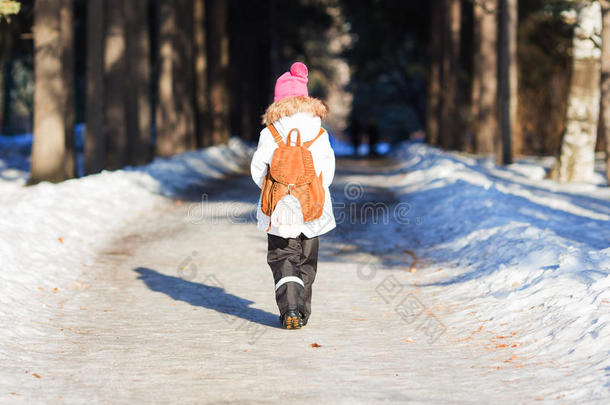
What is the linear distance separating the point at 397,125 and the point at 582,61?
42.0 metres

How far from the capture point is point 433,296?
916 cm

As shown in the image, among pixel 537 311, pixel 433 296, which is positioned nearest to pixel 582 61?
pixel 433 296

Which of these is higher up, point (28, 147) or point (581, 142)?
point (581, 142)

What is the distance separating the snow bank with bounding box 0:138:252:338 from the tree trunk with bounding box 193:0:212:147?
415 inches

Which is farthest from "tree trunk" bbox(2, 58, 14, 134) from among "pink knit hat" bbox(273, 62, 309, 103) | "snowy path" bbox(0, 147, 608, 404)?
"pink knit hat" bbox(273, 62, 309, 103)

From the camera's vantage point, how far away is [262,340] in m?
7.23

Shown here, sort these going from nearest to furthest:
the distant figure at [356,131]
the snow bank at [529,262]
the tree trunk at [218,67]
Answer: the snow bank at [529,262] → the tree trunk at [218,67] → the distant figure at [356,131]

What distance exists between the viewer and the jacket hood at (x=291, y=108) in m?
7.59

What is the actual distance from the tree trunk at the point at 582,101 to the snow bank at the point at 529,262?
64.7 inches

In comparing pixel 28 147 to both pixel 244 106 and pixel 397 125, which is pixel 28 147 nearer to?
pixel 244 106

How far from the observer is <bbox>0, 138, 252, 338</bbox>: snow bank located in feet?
28.8

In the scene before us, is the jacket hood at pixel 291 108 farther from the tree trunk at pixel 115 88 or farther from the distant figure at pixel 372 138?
the distant figure at pixel 372 138

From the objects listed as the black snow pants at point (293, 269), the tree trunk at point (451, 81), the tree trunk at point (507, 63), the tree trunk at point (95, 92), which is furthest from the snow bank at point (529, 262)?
the tree trunk at point (451, 81)

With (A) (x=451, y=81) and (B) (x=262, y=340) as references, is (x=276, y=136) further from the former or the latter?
(A) (x=451, y=81)
